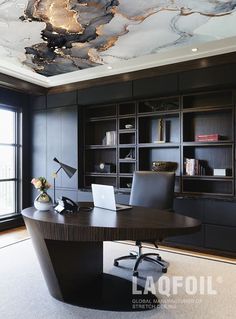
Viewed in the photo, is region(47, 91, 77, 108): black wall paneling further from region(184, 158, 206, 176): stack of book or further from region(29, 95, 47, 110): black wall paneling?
region(184, 158, 206, 176): stack of book

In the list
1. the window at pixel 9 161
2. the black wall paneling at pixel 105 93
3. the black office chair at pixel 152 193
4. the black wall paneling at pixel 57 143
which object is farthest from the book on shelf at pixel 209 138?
the window at pixel 9 161

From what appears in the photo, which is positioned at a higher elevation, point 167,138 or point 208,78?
point 208,78

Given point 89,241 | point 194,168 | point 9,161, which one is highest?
point 9,161

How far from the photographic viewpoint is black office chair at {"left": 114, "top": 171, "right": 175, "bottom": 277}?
124 inches

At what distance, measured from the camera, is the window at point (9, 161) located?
509cm

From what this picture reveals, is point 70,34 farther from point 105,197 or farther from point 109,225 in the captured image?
point 109,225

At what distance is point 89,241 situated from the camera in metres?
1.96

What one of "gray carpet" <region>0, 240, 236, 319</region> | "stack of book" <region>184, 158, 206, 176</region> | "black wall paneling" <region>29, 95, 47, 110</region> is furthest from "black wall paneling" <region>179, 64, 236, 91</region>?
"black wall paneling" <region>29, 95, 47, 110</region>

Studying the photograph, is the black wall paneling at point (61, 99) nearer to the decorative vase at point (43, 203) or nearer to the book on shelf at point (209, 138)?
the book on shelf at point (209, 138)

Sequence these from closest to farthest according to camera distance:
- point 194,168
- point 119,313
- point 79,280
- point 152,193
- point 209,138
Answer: point 119,313 → point 79,280 → point 152,193 → point 209,138 → point 194,168

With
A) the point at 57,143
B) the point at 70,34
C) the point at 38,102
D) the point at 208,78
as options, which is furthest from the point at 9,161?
the point at 208,78

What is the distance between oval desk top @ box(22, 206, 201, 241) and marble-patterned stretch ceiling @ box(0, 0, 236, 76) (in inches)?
71.0

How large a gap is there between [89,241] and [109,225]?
18cm

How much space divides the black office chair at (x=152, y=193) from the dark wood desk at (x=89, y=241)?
0.53m
